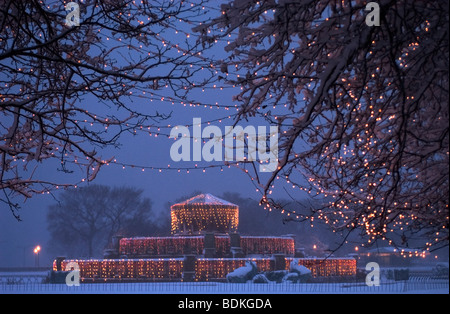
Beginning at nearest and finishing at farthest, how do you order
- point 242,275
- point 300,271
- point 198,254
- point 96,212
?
1. point 242,275
2. point 300,271
3. point 198,254
4. point 96,212

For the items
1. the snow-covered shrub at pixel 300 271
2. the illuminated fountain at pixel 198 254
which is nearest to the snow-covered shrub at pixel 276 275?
the snow-covered shrub at pixel 300 271

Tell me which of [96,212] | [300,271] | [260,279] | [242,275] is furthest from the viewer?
[96,212]

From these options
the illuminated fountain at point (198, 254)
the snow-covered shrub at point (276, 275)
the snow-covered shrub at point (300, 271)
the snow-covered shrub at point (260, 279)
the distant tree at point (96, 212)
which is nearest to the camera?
the snow-covered shrub at point (260, 279)

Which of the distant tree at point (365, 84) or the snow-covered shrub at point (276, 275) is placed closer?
the distant tree at point (365, 84)

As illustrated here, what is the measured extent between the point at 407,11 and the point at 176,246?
23.9 metres

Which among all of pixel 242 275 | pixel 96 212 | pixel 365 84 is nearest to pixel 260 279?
pixel 242 275

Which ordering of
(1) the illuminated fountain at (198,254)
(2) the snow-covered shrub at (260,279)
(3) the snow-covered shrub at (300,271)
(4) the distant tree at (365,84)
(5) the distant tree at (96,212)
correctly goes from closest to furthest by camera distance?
(4) the distant tree at (365,84)
(2) the snow-covered shrub at (260,279)
(3) the snow-covered shrub at (300,271)
(1) the illuminated fountain at (198,254)
(5) the distant tree at (96,212)

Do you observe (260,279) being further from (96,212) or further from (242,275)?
(96,212)

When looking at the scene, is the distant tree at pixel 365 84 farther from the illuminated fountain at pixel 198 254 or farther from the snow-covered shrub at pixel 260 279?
the illuminated fountain at pixel 198 254

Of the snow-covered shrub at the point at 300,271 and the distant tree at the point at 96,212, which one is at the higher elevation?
the distant tree at the point at 96,212

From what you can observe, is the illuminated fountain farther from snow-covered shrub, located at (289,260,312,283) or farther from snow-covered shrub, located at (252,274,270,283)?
snow-covered shrub, located at (252,274,270,283)

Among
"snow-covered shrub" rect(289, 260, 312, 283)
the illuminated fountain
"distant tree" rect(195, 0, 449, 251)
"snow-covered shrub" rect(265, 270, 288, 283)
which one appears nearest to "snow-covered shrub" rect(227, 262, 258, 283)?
"snow-covered shrub" rect(265, 270, 288, 283)

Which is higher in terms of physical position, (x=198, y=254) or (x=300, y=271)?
(x=198, y=254)
